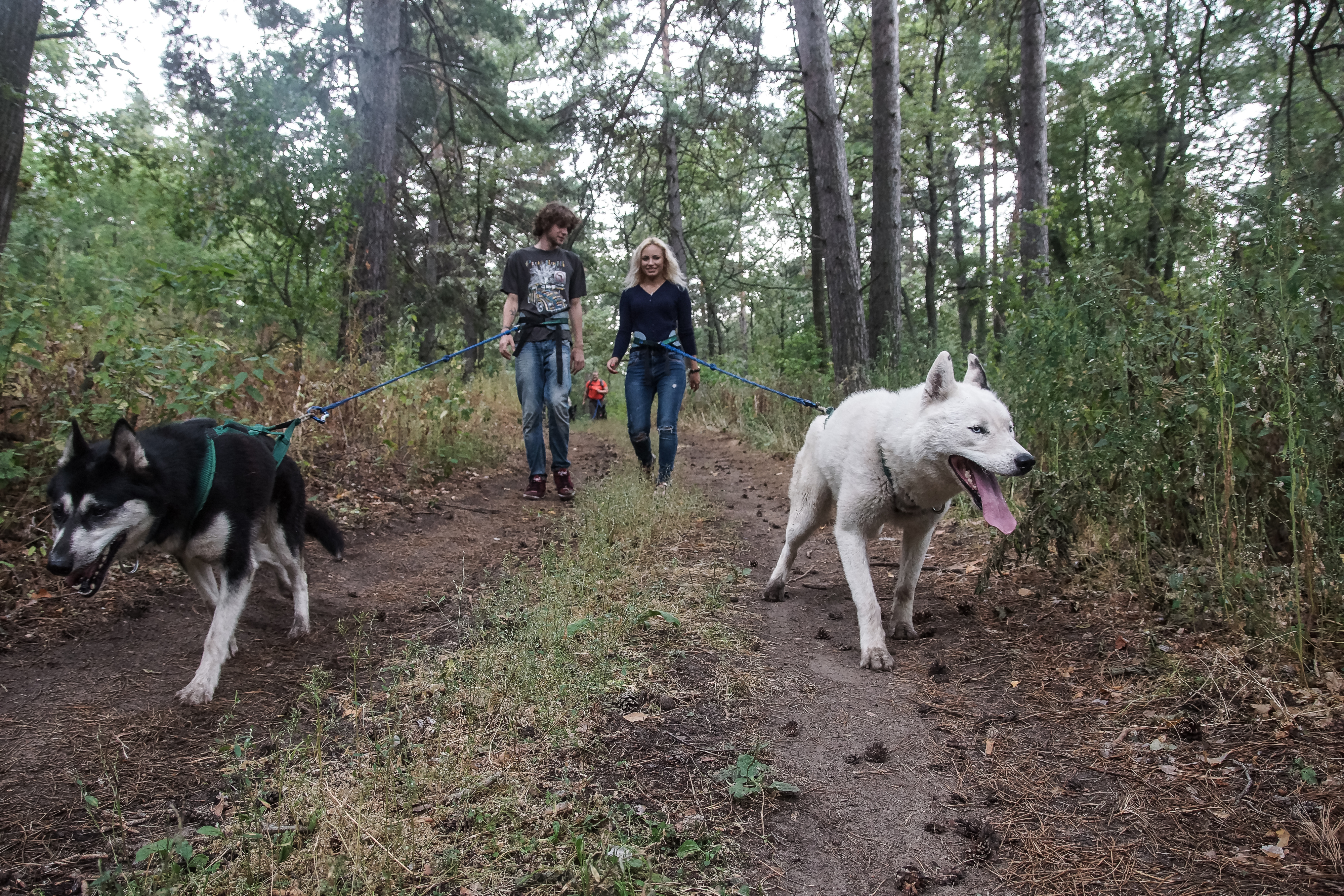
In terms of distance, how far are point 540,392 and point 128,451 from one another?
3.95 metres

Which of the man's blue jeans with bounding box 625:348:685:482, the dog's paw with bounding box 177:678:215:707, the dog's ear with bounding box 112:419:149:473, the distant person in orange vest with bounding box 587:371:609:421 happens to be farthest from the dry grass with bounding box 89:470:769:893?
the distant person in orange vest with bounding box 587:371:609:421

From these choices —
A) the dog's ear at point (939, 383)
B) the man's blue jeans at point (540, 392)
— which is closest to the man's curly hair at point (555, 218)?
the man's blue jeans at point (540, 392)

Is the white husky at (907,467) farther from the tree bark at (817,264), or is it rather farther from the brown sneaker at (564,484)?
the tree bark at (817,264)

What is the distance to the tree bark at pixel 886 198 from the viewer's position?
9047 millimetres

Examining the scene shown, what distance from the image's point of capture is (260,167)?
6910mm

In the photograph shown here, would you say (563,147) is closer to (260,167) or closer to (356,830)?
(260,167)

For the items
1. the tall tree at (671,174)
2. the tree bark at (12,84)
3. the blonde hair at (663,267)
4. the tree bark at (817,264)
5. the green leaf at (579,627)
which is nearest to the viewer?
the green leaf at (579,627)

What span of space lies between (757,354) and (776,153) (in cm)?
468

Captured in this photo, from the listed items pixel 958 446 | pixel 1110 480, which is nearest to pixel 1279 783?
pixel 958 446

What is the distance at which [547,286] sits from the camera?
6.63m

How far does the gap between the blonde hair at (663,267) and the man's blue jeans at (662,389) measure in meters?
0.67

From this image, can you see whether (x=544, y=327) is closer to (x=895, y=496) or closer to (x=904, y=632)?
(x=895, y=496)

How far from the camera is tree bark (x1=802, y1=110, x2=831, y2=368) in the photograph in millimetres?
14023

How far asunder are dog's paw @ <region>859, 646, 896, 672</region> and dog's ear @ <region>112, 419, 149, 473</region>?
10.1 feet
